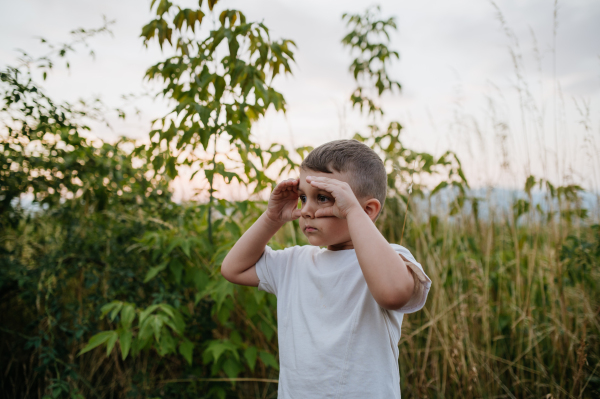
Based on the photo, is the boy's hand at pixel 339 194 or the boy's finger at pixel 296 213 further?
the boy's finger at pixel 296 213

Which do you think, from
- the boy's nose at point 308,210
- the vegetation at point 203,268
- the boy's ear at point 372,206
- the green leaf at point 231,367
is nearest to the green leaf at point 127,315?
the vegetation at point 203,268

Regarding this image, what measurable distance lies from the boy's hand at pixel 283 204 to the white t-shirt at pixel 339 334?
0.57 ft

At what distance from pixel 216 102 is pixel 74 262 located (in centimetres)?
129

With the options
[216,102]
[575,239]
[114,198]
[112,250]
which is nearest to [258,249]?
[216,102]

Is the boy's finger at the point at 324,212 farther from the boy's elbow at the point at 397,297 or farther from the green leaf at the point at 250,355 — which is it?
the green leaf at the point at 250,355

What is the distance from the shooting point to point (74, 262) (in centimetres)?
226

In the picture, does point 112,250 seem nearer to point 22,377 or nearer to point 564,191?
point 22,377

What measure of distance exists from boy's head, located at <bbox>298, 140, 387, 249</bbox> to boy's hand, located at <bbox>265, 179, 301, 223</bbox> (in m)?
0.08

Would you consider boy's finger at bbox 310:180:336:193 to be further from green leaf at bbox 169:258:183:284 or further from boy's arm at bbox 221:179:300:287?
green leaf at bbox 169:258:183:284

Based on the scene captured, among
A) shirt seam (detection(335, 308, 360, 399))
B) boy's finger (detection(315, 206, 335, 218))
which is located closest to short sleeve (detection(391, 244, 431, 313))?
shirt seam (detection(335, 308, 360, 399))

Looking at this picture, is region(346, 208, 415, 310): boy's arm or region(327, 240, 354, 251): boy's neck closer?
region(346, 208, 415, 310): boy's arm

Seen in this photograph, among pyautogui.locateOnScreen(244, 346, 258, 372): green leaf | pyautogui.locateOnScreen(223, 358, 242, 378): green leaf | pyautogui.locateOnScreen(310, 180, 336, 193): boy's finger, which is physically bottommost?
pyautogui.locateOnScreen(223, 358, 242, 378): green leaf

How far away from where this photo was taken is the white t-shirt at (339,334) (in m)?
0.98

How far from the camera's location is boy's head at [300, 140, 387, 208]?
107cm
